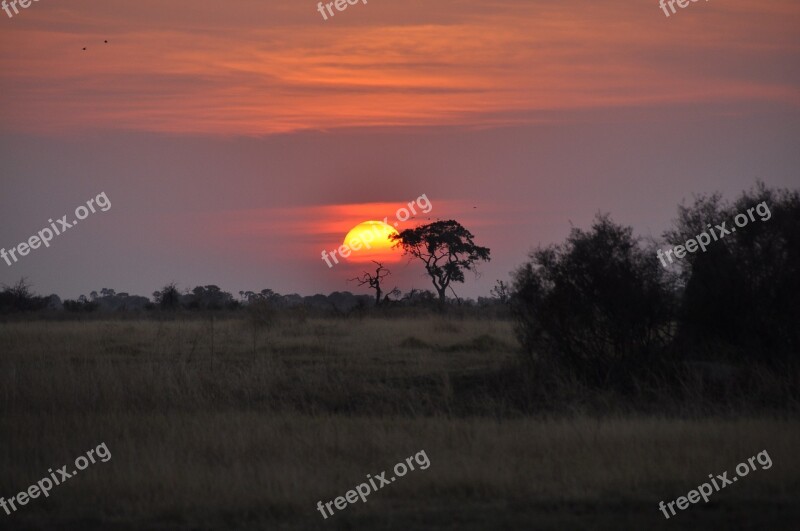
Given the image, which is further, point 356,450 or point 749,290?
point 749,290

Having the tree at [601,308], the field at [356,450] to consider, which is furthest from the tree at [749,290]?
the field at [356,450]

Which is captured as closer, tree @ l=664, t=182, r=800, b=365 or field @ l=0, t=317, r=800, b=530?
field @ l=0, t=317, r=800, b=530

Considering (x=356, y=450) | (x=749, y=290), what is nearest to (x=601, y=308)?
(x=749, y=290)

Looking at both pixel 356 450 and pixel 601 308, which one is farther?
pixel 601 308

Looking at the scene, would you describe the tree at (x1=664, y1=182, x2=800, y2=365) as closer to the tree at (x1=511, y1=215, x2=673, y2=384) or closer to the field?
the tree at (x1=511, y1=215, x2=673, y2=384)

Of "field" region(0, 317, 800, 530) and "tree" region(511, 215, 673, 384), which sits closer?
"field" region(0, 317, 800, 530)

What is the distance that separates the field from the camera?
7.76 meters

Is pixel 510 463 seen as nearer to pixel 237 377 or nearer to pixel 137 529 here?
pixel 137 529

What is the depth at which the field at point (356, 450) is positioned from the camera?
305 inches

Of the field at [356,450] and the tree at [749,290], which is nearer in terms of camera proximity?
the field at [356,450]

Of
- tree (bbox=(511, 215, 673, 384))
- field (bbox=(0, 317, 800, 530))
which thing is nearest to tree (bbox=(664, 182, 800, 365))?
tree (bbox=(511, 215, 673, 384))

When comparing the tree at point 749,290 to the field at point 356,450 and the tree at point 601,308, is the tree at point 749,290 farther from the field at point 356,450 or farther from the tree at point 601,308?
the field at point 356,450

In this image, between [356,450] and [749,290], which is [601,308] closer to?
[749,290]

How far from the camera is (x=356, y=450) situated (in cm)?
1001
